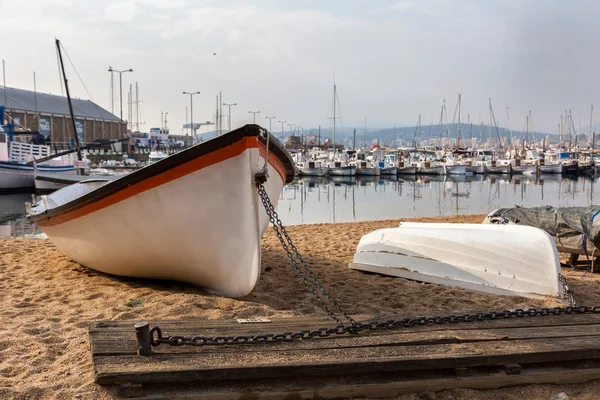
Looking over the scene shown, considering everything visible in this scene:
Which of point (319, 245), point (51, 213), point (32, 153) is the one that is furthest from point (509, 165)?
point (51, 213)

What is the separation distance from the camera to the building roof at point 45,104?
209ft

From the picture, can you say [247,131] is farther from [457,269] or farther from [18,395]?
[457,269]

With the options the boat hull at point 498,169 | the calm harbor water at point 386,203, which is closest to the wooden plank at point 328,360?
the calm harbor water at point 386,203

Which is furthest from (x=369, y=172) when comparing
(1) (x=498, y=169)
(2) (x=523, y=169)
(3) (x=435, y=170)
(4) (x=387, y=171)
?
(2) (x=523, y=169)

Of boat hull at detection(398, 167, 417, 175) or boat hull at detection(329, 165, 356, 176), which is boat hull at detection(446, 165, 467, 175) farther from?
boat hull at detection(329, 165, 356, 176)

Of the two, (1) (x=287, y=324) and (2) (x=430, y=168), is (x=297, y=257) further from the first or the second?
(2) (x=430, y=168)

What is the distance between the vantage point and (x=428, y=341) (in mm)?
3738

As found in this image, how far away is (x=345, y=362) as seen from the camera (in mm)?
3281

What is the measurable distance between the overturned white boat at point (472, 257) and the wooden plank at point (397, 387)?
2904mm

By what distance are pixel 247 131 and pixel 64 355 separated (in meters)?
2.68

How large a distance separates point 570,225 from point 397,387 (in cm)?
593

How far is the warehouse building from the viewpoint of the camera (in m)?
62.6

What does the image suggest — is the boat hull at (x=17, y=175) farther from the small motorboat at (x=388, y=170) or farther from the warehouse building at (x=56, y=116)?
the small motorboat at (x=388, y=170)

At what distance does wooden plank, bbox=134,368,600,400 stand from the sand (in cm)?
5
